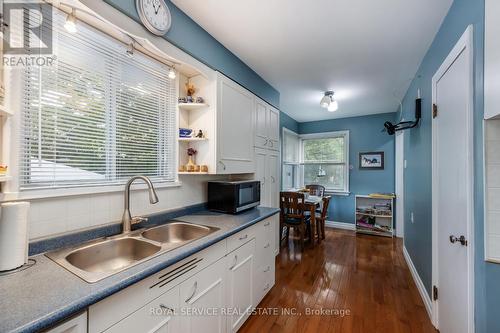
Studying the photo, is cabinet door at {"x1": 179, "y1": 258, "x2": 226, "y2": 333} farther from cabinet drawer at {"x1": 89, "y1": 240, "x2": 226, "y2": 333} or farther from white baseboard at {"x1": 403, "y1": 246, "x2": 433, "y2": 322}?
white baseboard at {"x1": 403, "y1": 246, "x2": 433, "y2": 322}

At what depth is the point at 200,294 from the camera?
132cm

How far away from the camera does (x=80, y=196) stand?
1278 millimetres

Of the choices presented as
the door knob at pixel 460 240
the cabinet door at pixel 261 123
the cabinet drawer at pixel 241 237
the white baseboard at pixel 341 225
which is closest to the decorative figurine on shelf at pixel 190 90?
the cabinet door at pixel 261 123

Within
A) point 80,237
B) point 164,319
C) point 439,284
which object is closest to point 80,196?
point 80,237

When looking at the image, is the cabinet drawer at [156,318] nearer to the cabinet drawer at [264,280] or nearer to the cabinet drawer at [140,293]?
the cabinet drawer at [140,293]

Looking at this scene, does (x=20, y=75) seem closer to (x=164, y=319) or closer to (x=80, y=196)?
(x=80, y=196)

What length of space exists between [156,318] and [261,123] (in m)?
2.23

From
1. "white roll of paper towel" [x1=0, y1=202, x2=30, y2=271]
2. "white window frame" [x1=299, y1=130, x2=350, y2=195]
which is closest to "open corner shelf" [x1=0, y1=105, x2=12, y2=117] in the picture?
"white roll of paper towel" [x1=0, y1=202, x2=30, y2=271]

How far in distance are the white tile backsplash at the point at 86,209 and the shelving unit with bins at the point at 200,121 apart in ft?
0.96

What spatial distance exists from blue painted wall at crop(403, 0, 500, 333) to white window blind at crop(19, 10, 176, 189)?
6.90 feet

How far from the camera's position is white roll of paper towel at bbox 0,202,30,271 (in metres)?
0.89

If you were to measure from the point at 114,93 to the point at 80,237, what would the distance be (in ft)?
3.11

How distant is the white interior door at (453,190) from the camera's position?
1.27m

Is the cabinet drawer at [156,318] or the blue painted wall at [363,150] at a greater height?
the blue painted wall at [363,150]
